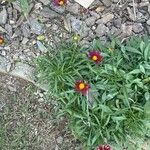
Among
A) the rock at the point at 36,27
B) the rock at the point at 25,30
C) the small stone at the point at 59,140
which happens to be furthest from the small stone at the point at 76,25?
the small stone at the point at 59,140

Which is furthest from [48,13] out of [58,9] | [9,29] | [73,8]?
[9,29]

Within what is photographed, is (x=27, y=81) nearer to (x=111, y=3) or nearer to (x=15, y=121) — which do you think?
(x=15, y=121)

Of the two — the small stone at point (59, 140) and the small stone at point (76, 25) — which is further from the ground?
the small stone at point (76, 25)

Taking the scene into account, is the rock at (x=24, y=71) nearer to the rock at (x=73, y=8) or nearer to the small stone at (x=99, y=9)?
the rock at (x=73, y=8)

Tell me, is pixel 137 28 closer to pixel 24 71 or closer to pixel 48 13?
pixel 48 13

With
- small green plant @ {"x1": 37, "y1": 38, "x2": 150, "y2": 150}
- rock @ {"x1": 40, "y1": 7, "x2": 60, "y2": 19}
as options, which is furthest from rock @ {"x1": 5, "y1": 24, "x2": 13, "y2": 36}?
small green plant @ {"x1": 37, "y1": 38, "x2": 150, "y2": 150}

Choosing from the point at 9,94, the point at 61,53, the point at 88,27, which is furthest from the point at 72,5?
the point at 9,94

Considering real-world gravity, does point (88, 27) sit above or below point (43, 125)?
above
